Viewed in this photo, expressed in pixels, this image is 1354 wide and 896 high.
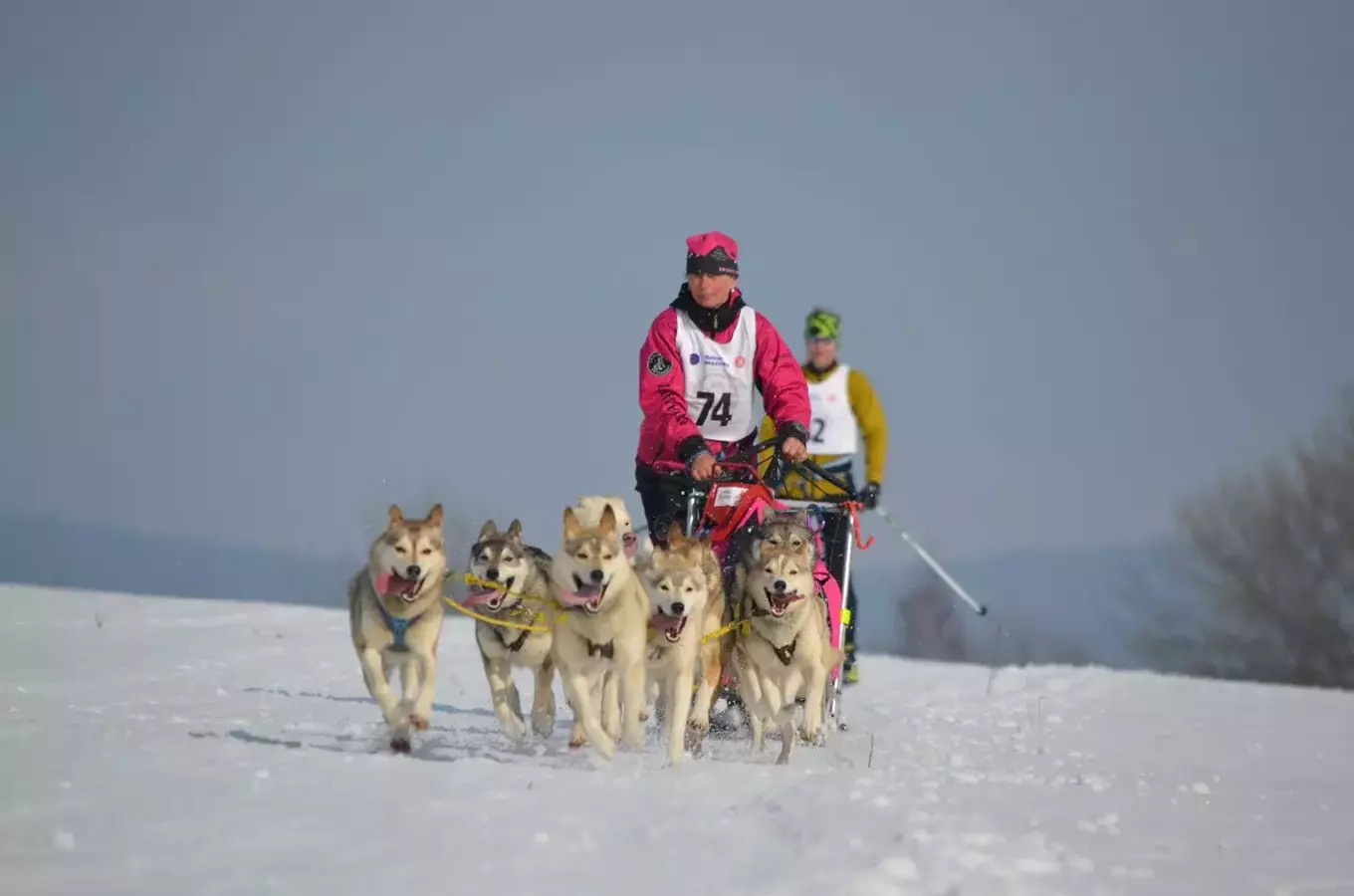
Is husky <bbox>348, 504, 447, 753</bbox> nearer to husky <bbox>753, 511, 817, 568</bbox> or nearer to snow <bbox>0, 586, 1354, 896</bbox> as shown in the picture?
snow <bbox>0, 586, 1354, 896</bbox>

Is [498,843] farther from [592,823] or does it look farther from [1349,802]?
[1349,802]

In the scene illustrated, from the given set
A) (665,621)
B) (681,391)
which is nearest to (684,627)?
(665,621)

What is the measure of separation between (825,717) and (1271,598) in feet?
57.0

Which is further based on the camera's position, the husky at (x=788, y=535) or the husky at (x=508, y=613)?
the husky at (x=788, y=535)

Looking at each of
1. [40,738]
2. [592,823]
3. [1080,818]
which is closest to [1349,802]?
[1080,818]

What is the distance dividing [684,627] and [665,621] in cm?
9

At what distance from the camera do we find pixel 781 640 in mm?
5914

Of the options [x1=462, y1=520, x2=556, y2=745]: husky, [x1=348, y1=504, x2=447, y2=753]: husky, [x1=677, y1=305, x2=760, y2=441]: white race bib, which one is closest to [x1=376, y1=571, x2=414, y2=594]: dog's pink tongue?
[x1=348, y1=504, x2=447, y2=753]: husky

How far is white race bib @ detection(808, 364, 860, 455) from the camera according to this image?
8.62 m

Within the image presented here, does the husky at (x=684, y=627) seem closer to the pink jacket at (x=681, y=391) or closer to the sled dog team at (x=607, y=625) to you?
the sled dog team at (x=607, y=625)

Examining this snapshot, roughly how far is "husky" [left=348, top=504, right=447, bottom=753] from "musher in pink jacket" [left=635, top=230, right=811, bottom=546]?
1.26 m

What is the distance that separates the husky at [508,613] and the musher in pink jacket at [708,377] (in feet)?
2.21

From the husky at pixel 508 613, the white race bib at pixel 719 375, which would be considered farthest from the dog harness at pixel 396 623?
the white race bib at pixel 719 375

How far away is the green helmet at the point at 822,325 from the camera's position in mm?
8719
